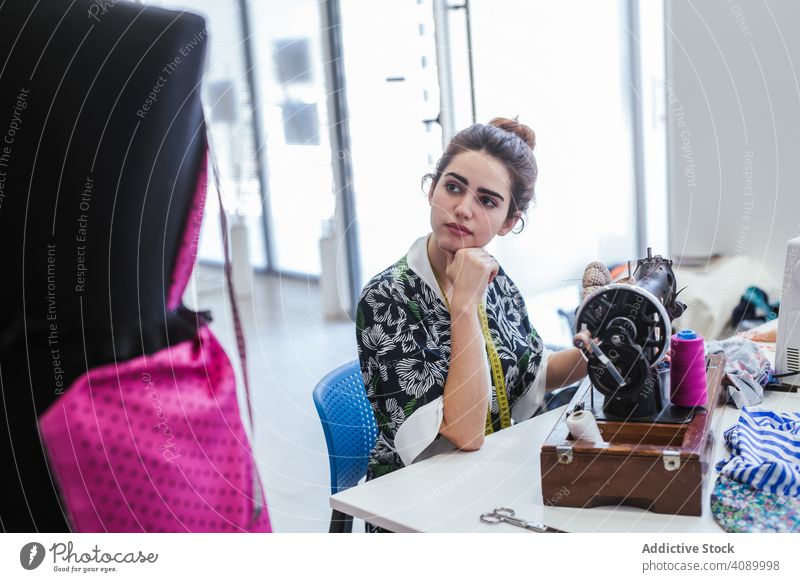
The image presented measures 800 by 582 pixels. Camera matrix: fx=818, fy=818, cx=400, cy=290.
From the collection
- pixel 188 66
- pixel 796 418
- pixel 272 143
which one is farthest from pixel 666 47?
pixel 188 66

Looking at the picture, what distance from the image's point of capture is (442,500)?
129cm

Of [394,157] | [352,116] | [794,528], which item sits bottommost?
[794,528]

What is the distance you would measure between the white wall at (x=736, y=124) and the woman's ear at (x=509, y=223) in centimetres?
161

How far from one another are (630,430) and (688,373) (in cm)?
16

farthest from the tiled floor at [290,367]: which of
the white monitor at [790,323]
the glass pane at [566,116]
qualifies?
the white monitor at [790,323]

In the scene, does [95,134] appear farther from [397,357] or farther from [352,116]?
[352,116]

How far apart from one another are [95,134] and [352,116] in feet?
4.05

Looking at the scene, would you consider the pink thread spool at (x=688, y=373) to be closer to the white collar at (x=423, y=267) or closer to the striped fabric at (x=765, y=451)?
the striped fabric at (x=765, y=451)

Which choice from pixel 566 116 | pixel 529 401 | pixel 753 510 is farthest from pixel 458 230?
pixel 566 116

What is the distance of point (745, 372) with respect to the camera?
164cm

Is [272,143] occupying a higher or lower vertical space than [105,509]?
higher

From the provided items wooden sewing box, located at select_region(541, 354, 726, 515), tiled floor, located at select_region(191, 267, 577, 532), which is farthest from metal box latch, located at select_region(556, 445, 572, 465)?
tiled floor, located at select_region(191, 267, 577, 532)

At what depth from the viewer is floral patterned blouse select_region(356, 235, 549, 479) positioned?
1477 millimetres

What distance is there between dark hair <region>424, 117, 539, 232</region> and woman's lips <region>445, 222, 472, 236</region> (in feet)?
0.30
